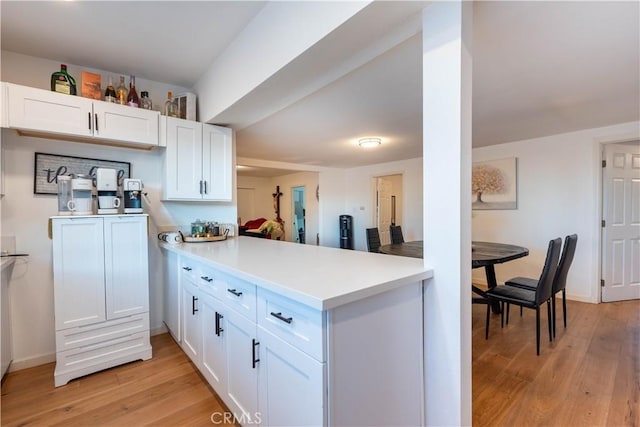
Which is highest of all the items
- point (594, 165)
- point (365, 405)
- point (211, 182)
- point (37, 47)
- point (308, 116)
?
point (37, 47)

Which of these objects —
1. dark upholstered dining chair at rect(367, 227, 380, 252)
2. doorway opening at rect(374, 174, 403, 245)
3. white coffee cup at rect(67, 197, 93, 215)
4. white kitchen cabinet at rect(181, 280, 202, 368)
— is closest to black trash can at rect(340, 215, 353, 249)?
doorway opening at rect(374, 174, 403, 245)

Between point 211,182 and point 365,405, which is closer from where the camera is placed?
point 365,405

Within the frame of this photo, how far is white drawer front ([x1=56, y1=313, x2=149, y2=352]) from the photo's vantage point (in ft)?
6.24

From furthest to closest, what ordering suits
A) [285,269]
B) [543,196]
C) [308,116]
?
[543,196], [308,116], [285,269]

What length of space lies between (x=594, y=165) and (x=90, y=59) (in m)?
5.31

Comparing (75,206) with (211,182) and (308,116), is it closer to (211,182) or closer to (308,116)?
(211,182)

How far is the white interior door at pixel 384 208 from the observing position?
21.3 feet

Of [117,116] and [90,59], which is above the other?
[90,59]

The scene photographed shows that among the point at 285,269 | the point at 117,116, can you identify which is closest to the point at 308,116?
the point at 117,116

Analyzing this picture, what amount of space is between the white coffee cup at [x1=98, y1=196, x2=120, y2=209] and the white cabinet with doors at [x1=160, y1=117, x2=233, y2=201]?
Answer: 0.41 metres

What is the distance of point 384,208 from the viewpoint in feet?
22.5

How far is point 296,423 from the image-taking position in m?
1.04

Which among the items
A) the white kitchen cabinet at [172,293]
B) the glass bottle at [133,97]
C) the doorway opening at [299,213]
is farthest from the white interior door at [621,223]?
the doorway opening at [299,213]

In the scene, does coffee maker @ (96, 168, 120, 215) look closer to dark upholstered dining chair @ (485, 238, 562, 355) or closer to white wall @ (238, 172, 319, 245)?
dark upholstered dining chair @ (485, 238, 562, 355)
